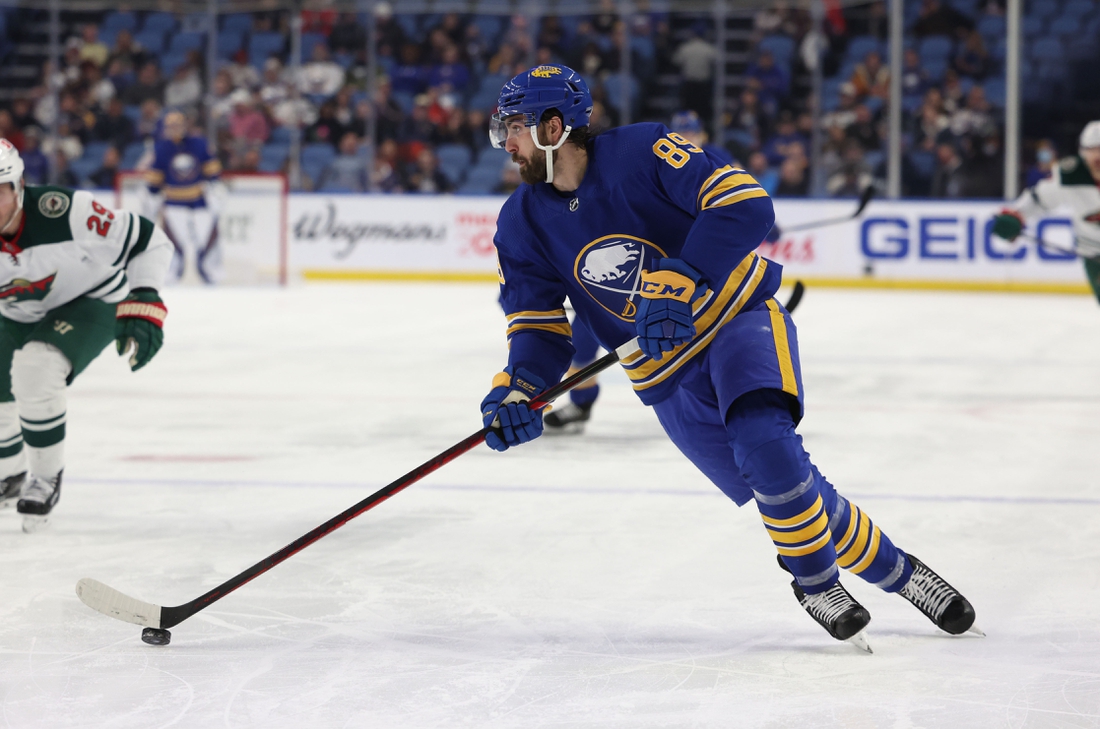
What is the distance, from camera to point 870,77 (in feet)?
39.5

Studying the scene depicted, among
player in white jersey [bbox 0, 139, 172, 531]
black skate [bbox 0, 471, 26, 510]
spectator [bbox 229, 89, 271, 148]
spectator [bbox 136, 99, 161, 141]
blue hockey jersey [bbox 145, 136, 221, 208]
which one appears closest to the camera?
player in white jersey [bbox 0, 139, 172, 531]

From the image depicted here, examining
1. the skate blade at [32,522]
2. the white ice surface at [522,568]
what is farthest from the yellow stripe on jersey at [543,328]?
the skate blade at [32,522]

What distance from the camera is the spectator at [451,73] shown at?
13.3 metres

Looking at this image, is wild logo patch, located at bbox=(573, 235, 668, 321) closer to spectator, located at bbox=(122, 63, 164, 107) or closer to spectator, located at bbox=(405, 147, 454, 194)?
spectator, located at bbox=(405, 147, 454, 194)

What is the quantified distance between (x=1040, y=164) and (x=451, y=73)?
18.4 ft

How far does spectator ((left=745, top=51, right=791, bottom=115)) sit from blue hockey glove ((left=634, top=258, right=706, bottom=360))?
10.4 metres

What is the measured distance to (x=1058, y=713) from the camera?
6.61ft

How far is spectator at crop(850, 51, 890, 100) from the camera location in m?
12.0

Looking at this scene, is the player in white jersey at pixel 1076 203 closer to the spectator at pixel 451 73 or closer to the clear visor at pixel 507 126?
the clear visor at pixel 507 126

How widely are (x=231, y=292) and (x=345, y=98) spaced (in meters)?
2.59

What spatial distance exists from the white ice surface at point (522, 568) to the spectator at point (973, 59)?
6557 millimetres

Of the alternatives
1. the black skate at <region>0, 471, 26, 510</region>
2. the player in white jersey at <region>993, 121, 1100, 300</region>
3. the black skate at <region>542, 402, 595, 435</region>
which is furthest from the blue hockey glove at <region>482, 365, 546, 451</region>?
the player in white jersey at <region>993, 121, 1100, 300</region>

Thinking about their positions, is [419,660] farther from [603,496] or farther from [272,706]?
[603,496]

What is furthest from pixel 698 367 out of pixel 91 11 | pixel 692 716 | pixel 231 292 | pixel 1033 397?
pixel 91 11
